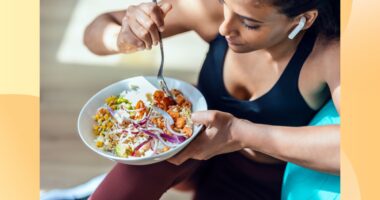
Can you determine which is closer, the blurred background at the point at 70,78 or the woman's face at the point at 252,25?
the woman's face at the point at 252,25

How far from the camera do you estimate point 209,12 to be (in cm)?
118

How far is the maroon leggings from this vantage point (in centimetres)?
121

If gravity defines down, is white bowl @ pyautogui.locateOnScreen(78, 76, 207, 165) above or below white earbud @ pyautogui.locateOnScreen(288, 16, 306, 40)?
below

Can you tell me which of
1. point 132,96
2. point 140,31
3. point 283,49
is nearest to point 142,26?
point 140,31

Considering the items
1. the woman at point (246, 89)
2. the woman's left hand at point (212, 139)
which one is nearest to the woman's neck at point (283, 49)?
the woman at point (246, 89)

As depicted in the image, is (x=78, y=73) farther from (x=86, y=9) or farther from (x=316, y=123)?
(x=316, y=123)

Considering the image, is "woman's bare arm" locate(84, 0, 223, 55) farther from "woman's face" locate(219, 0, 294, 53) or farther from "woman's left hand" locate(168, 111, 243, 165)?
"woman's left hand" locate(168, 111, 243, 165)

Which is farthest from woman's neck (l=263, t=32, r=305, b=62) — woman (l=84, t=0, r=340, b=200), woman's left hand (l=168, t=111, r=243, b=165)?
woman's left hand (l=168, t=111, r=243, b=165)

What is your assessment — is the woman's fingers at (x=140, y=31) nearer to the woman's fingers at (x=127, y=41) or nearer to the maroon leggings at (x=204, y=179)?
the woman's fingers at (x=127, y=41)

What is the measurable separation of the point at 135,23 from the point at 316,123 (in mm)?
322

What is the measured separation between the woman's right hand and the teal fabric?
0.93ft

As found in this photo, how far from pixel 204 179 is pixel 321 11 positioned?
0.34 m

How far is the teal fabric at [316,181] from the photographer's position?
1.15 meters

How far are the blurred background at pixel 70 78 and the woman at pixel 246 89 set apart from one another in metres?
0.03
